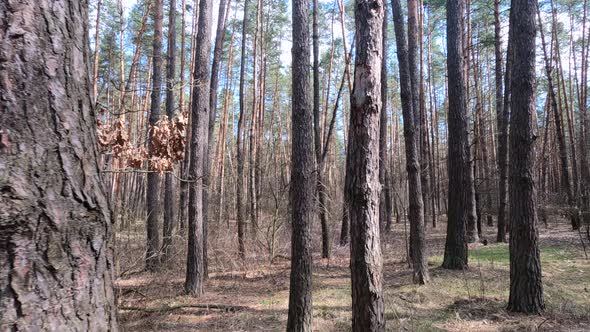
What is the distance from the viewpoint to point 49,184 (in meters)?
0.95

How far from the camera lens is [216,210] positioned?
1370 centimetres

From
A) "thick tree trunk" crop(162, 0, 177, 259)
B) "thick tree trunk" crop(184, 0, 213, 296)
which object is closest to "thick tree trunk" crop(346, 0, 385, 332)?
"thick tree trunk" crop(184, 0, 213, 296)

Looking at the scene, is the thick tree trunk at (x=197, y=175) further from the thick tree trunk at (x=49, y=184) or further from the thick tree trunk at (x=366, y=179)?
the thick tree trunk at (x=49, y=184)

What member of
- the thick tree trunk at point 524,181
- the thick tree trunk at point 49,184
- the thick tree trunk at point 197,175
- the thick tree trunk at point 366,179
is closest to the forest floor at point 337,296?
the thick tree trunk at point 524,181

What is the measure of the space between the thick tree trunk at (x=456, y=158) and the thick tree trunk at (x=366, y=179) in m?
5.20

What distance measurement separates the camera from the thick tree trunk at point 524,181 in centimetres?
539

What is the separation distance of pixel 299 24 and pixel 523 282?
17.0 feet

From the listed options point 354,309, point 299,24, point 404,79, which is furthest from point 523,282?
point 299,24

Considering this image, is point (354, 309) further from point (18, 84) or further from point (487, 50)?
point (487, 50)

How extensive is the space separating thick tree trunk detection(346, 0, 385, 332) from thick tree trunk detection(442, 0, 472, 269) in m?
5.20

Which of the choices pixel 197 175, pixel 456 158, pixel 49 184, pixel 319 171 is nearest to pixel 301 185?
pixel 197 175

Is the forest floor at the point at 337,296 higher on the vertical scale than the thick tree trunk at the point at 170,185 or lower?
lower

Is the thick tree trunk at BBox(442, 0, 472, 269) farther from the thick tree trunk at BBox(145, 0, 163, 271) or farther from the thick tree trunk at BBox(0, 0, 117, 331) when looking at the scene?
the thick tree trunk at BBox(0, 0, 117, 331)

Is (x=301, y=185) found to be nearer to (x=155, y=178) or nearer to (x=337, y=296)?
(x=337, y=296)
